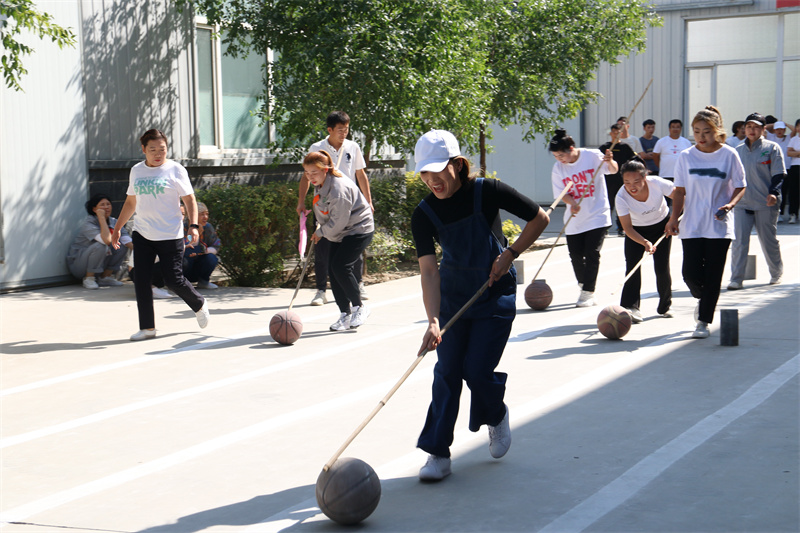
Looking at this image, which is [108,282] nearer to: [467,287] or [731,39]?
[467,287]

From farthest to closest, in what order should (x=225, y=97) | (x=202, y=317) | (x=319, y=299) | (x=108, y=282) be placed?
1. (x=225, y=97)
2. (x=108, y=282)
3. (x=319, y=299)
4. (x=202, y=317)

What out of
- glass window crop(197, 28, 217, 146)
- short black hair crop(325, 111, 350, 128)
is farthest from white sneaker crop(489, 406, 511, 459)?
glass window crop(197, 28, 217, 146)

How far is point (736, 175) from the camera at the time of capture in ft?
26.7

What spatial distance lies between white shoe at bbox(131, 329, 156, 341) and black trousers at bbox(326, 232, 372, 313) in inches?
65.4

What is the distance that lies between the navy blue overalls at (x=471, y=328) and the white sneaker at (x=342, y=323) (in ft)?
13.4

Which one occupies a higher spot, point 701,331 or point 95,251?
point 95,251

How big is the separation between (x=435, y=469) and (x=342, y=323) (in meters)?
4.34

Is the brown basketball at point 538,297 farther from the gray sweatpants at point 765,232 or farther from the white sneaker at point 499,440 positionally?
the white sneaker at point 499,440

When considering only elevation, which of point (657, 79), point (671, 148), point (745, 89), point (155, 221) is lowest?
point (155, 221)

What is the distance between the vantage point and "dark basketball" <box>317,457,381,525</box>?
4.20 meters

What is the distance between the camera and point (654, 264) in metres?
8.90

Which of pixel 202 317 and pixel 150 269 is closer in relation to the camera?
pixel 150 269

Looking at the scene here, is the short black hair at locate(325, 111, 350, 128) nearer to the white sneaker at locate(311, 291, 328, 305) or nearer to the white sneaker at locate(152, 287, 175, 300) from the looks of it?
the white sneaker at locate(311, 291, 328, 305)

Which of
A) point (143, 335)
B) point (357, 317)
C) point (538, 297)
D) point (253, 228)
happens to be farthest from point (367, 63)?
point (143, 335)
